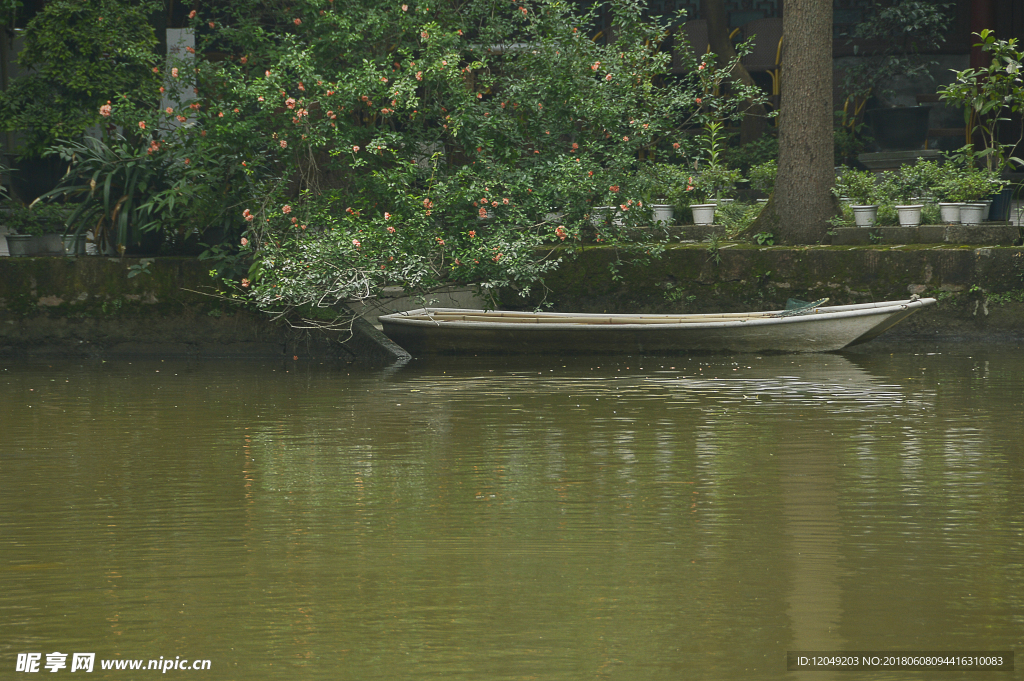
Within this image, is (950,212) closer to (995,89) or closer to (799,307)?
(995,89)

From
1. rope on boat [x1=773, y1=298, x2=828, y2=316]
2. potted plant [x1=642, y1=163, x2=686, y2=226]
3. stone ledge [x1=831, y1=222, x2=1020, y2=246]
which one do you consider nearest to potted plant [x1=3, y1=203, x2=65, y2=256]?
potted plant [x1=642, y1=163, x2=686, y2=226]

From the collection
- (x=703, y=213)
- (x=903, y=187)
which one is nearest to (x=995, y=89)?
(x=903, y=187)

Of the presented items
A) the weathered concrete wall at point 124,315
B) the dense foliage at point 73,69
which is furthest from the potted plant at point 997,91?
the dense foliage at point 73,69

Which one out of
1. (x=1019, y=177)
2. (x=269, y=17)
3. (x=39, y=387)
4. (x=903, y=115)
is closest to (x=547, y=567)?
(x=39, y=387)

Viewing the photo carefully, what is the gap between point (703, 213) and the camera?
13969 mm

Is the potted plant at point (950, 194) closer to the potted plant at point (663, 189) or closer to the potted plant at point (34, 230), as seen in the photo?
the potted plant at point (663, 189)

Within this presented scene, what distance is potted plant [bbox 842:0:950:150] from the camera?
17125mm

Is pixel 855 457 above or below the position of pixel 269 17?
below

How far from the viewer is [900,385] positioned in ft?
31.9

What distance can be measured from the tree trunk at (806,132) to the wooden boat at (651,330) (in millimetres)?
1737

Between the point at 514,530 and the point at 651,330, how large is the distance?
22.5ft

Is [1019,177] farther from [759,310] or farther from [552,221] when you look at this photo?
[552,221]

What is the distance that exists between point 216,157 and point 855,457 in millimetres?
7994

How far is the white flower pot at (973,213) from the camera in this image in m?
12.9
